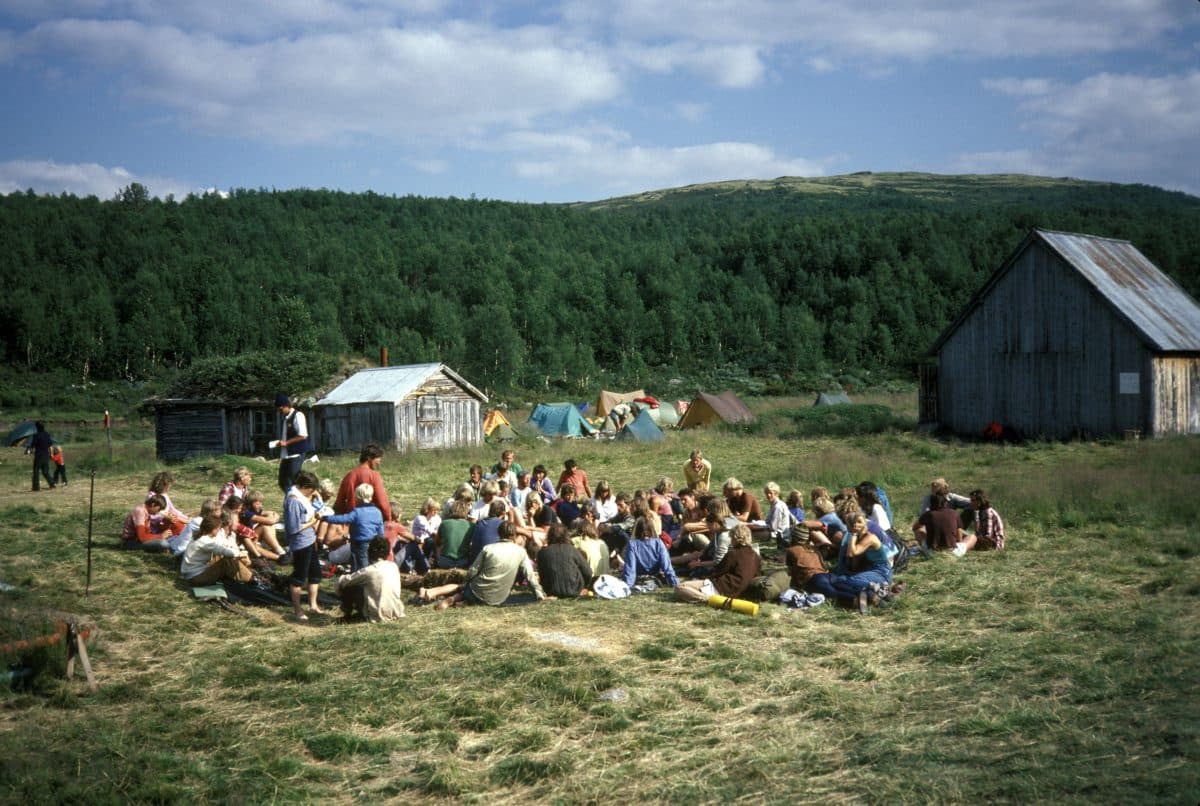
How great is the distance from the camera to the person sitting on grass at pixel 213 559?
10.5m

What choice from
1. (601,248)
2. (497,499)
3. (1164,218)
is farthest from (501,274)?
(497,499)

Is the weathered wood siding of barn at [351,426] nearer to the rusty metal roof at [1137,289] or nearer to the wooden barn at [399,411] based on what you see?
the wooden barn at [399,411]

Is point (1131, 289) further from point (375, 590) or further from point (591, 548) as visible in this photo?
point (375, 590)

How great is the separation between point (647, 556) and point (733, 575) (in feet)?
4.49

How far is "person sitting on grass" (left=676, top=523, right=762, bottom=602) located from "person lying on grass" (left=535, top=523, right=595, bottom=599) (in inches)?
44.2

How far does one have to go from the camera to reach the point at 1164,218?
77312mm

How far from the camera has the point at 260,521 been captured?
464 inches

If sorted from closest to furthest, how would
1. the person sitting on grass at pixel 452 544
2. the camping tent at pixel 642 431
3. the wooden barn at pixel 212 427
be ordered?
the person sitting on grass at pixel 452 544
the wooden barn at pixel 212 427
the camping tent at pixel 642 431

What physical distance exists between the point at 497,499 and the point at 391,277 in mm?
93258

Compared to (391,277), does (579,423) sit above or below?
below

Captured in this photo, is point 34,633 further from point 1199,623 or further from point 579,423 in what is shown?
point 579,423

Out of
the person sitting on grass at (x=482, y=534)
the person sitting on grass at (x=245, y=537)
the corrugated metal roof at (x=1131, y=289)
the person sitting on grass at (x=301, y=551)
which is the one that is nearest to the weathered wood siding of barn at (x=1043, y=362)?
the corrugated metal roof at (x=1131, y=289)

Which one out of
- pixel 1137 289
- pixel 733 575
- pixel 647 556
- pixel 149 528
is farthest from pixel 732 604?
pixel 1137 289

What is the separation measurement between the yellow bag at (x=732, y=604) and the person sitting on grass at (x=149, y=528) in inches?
275
